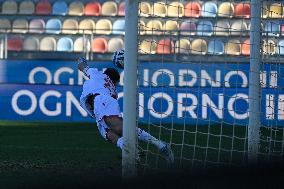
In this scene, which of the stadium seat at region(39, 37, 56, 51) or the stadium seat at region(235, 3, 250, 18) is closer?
the stadium seat at region(235, 3, 250, 18)

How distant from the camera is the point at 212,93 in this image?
13.2m

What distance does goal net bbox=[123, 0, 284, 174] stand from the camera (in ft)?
23.8

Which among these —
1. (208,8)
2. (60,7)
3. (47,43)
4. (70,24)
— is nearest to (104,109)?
(47,43)

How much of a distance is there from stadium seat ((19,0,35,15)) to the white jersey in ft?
40.6

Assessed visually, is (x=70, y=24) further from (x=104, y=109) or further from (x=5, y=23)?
(x=104, y=109)

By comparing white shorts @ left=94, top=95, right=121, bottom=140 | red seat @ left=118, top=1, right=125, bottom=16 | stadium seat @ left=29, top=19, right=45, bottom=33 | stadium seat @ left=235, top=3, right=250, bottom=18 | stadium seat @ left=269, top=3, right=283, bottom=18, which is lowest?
white shorts @ left=94, top=95, right=121, bottom=140

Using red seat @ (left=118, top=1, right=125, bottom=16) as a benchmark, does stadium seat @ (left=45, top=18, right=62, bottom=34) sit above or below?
below

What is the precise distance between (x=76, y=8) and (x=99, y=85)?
12.3 metres

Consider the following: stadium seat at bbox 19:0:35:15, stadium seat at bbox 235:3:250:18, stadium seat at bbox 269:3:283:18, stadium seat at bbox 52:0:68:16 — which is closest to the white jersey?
stadium seat at bbox 269:3:283:18

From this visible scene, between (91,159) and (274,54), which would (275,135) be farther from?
(91,159)

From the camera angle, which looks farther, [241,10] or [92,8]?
[92,8]

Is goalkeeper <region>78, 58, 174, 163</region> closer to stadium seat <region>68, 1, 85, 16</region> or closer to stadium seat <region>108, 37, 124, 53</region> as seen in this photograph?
stadium seat <region>108, 37, 124, 53</region>

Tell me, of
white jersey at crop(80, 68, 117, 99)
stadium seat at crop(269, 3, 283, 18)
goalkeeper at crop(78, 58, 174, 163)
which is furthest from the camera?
stadium seat at crop(269, 3, 283, 18)

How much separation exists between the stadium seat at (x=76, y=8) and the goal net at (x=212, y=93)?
241 cm
